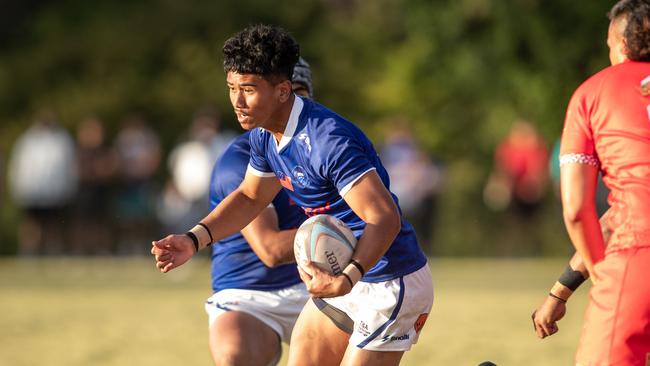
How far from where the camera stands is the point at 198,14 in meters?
26.7

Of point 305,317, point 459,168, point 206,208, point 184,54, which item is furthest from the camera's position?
point 184,54

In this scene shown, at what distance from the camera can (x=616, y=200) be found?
477cm

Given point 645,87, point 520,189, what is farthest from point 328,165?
point 520,189

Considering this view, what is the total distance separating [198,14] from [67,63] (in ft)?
9.46

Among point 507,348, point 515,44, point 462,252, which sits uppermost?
→ point 515,44

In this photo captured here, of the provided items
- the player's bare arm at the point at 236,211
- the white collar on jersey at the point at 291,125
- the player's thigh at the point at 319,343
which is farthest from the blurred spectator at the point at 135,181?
the white collar on jersey at the point at 291,125

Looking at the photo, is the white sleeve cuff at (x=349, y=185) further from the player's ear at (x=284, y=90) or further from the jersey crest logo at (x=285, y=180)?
the player's ear at (x=284, y=90)

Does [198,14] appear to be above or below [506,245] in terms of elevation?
above

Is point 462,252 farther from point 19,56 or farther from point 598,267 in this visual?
point 598,267

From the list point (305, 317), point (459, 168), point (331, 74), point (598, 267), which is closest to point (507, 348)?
point (305, 317)

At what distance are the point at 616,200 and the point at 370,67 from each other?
74.2ft

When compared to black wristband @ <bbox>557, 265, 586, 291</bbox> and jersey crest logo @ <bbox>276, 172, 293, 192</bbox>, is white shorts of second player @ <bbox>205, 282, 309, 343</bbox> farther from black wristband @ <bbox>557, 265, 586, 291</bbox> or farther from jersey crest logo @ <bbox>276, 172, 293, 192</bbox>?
black wristband @ <bbox>557, 265, 586, 291</bbox>

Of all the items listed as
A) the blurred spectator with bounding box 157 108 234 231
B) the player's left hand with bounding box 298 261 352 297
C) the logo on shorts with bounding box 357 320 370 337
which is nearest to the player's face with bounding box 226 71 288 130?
the player's left hand with bounding box 298 261 352 297

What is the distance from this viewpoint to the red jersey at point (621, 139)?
4.66 meters
